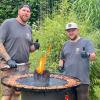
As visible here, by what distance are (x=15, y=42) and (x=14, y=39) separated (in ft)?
0.17

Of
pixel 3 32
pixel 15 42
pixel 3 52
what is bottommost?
pixel 3 52

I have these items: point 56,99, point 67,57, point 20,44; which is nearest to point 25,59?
point 20,44

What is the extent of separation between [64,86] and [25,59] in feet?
4.90

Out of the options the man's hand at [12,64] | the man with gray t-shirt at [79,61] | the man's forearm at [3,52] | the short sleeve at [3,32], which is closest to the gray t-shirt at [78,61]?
the man with gray t-shirt at [79,61]

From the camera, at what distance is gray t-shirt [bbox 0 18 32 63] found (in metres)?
5.72

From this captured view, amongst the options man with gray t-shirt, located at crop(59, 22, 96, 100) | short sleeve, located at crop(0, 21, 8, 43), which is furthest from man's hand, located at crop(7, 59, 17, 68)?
man with gray t-shirt, located at crop(59, 22, 96, 100)

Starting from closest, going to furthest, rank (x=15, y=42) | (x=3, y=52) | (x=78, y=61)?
1. (x=78, y=61)
2. (x=3, y=52)
3. (x=15, y=42)

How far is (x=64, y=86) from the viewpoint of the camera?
4.60m

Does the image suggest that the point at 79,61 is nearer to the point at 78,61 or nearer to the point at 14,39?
the point at 78,61

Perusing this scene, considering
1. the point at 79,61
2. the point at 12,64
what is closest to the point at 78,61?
the point at 79,61

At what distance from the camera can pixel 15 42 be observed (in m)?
5.76

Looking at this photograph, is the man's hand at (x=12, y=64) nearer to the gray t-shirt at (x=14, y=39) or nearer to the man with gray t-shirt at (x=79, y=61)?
the gray t-shirt at (x=14, y=39)

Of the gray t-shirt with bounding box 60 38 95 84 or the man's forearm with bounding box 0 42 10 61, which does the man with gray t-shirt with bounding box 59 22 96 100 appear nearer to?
the gray t-shirt with bounding box 60 38 95 84

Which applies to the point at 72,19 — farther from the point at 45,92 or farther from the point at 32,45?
the point at 45,92
